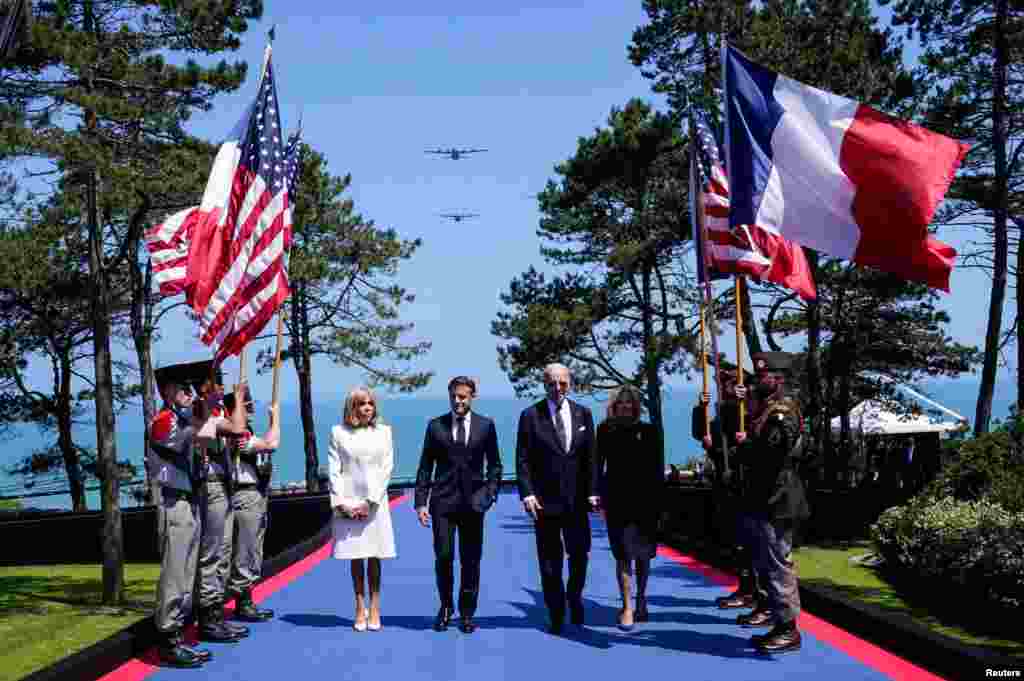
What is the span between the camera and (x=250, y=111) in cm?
1142

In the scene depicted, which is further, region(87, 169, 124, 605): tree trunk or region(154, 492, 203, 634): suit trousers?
region(87, 169, 124, 605): tree trunk

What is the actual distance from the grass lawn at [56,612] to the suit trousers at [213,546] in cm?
116

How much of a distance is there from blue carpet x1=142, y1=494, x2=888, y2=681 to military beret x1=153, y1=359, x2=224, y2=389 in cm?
209

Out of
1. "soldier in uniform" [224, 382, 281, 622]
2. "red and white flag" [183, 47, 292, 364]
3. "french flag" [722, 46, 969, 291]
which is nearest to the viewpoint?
"french flag" [722, 46, 969, 291]

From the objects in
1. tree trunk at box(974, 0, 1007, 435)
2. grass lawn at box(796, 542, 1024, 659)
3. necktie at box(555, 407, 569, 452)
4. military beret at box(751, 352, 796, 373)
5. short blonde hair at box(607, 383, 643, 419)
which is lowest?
grass lawn at box(796, 542, 1024, 659)

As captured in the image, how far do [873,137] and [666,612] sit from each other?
4.73 metres

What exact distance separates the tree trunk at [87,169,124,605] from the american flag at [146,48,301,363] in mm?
2998

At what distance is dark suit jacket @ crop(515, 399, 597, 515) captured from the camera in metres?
10.6

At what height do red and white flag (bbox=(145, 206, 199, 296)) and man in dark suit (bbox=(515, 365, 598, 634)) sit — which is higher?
red and white flag (bbox=(145, 206, 199, 296))

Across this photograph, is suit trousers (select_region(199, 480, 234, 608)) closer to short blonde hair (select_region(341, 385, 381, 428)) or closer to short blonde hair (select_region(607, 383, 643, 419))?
short blonde hair (select_region(341, 385, 381, 428))

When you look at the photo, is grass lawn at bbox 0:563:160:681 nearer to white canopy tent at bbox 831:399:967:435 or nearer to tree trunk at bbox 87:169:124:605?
tree trunk at bbox 87:169:124:605

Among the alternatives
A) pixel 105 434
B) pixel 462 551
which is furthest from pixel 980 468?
pixel 105 434

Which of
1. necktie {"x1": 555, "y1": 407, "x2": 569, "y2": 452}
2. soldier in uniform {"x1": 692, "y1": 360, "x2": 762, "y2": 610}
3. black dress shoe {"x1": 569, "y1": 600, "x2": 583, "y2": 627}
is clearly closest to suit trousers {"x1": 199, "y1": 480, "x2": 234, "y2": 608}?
necktie {"x1": 555, "y1": 407, "x2": 569, "y2": 452}

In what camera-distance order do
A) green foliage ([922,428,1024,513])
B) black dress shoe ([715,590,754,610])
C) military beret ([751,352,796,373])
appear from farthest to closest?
green foliage ([922,428,1024,513]) < black dress shoe ([715,590,754,610]) < military beret ([751,352,796,373])
